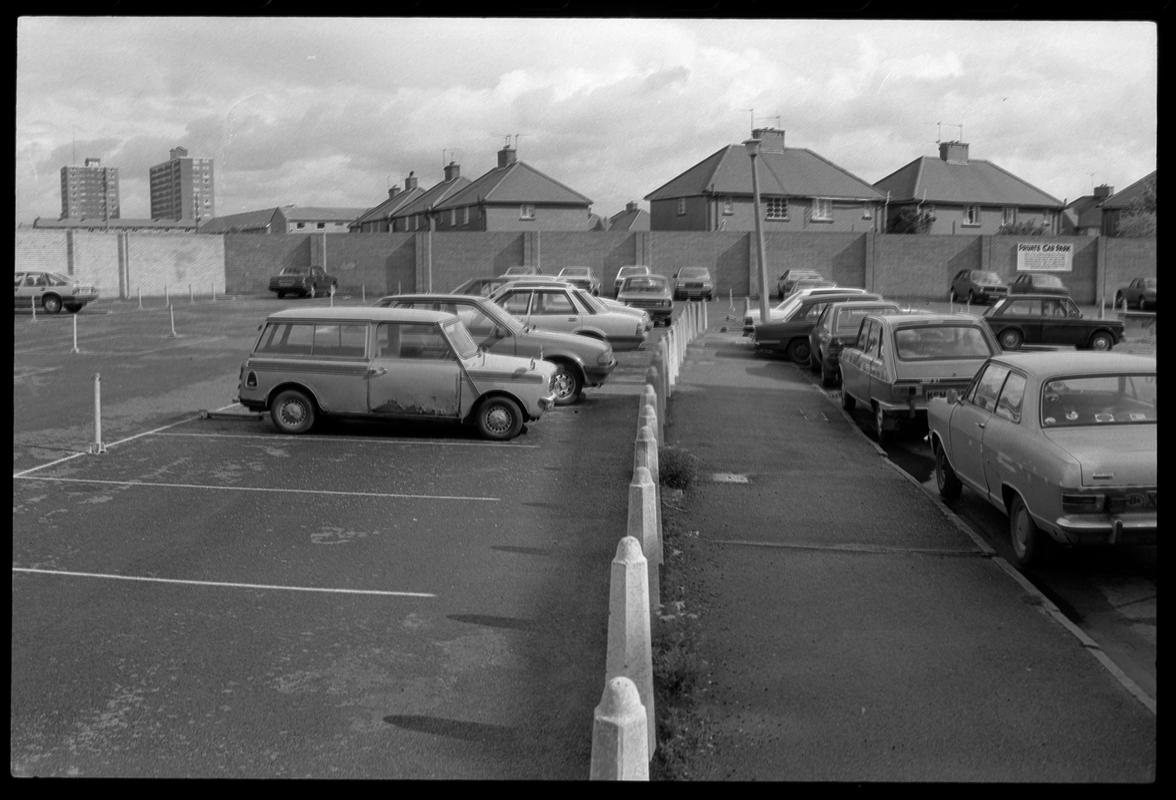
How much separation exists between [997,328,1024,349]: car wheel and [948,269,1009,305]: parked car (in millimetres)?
21824

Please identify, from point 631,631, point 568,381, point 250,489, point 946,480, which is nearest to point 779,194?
point 568,381

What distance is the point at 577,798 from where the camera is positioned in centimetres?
358

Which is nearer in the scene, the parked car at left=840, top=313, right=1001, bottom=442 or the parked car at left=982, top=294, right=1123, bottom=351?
the parked car at left=840, top=313, right=1001, bottom=442

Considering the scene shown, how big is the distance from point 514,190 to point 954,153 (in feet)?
80.4

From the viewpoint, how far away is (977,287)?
50.1 metres

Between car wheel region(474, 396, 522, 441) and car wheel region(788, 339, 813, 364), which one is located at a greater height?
car wheel region(788, 339, 813, 364)

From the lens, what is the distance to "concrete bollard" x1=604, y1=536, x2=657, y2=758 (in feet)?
18.4

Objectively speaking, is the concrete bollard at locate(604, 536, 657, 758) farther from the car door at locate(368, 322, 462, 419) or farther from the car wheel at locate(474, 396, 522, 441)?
the car door at locate(368, 322, 462, 419)

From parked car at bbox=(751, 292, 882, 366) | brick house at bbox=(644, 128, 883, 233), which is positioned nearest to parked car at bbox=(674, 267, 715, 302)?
brick house at bbox=(644, 128, 883, 233)

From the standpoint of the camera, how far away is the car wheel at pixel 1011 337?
88.5 ft

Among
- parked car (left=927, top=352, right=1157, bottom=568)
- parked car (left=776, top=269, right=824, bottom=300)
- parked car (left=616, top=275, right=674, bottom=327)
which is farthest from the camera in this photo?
parked car (left=776, top=269, right=824, bottom=300)

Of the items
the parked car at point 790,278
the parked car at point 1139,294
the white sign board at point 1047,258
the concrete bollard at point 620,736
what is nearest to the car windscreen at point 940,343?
the concrete bollard at point 620,736

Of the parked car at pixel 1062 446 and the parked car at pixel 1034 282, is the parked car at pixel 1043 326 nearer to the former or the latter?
the parked car at pixel 1034 282

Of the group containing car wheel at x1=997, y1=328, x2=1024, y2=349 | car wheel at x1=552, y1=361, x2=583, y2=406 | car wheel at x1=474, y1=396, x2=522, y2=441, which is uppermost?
car wheel at x1=997, y1=328, x2=1024, y2=349
